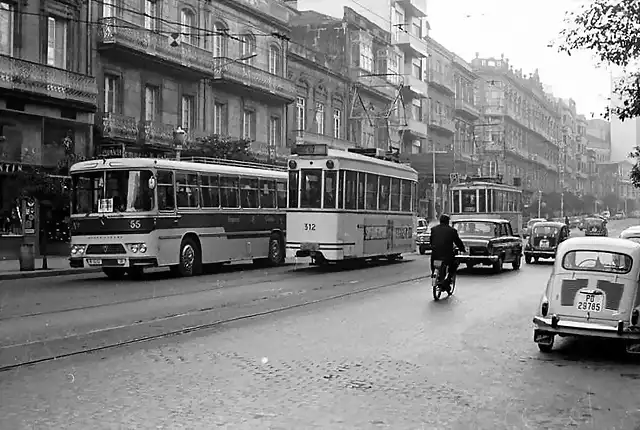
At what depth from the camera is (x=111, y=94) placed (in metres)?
35.0

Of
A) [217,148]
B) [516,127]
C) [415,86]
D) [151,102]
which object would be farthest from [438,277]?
[516,127]

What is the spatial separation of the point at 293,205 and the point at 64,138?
38.9ft

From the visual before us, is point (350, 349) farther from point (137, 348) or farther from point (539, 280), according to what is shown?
point (539, 280)

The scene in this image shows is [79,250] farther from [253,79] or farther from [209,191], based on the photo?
[253,79]

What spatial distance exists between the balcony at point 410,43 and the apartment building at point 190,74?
20628 mm

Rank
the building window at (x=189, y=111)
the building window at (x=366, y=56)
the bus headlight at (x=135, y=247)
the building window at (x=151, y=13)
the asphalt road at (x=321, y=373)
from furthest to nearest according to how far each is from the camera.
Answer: the building window at (x=366, y=56)
the building window at (x=189, y=111)
the building window at (x=151, y=13)
the bus headlight at (x=135, y=247)
the asphalt road at (x=321, y=373)

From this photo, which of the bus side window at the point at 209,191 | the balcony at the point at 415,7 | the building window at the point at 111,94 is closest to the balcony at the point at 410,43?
the balcony at the point at 415,7

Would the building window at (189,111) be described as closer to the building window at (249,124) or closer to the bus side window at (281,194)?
the building window at (249,124)

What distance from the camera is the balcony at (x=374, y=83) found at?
194 feet

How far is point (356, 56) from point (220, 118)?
65.2 feet

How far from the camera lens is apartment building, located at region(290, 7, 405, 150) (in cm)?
5853

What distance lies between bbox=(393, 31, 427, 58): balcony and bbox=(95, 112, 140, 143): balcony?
120ft

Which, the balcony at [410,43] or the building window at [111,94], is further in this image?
the balcony at [410,43]

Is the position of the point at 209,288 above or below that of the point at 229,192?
below
